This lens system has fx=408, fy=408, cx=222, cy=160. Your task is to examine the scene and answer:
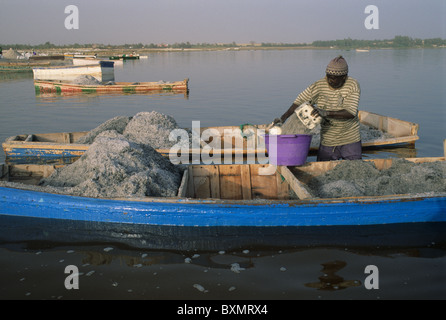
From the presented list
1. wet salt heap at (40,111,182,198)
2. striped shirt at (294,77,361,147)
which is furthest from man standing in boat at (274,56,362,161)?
wet salt heap at (40,111,182,198)

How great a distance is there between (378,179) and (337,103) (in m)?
1.12

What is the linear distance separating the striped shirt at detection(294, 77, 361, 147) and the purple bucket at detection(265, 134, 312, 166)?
34cm

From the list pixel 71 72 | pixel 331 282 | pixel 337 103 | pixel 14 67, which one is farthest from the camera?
pixel 14 67

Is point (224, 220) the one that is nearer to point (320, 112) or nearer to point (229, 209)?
point (229, 209)

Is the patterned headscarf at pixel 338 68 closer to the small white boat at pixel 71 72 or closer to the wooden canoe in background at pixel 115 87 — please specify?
the wooden canoe in background at pixel 115 87

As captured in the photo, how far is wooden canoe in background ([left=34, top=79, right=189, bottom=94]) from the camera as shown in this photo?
20.1 m

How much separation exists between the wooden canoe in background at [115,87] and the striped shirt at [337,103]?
15457 millimetres

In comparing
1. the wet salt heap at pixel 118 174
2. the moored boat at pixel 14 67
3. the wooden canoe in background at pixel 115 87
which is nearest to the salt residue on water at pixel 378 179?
the wet salt heap at pixel 118 174

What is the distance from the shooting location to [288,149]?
548 centimetres

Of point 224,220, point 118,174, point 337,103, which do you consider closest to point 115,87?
point 118,174

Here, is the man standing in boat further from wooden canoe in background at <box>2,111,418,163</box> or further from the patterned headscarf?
wooden canoe in background at <box>2,111,418,163</box>

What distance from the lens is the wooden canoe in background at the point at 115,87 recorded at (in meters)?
20.1
